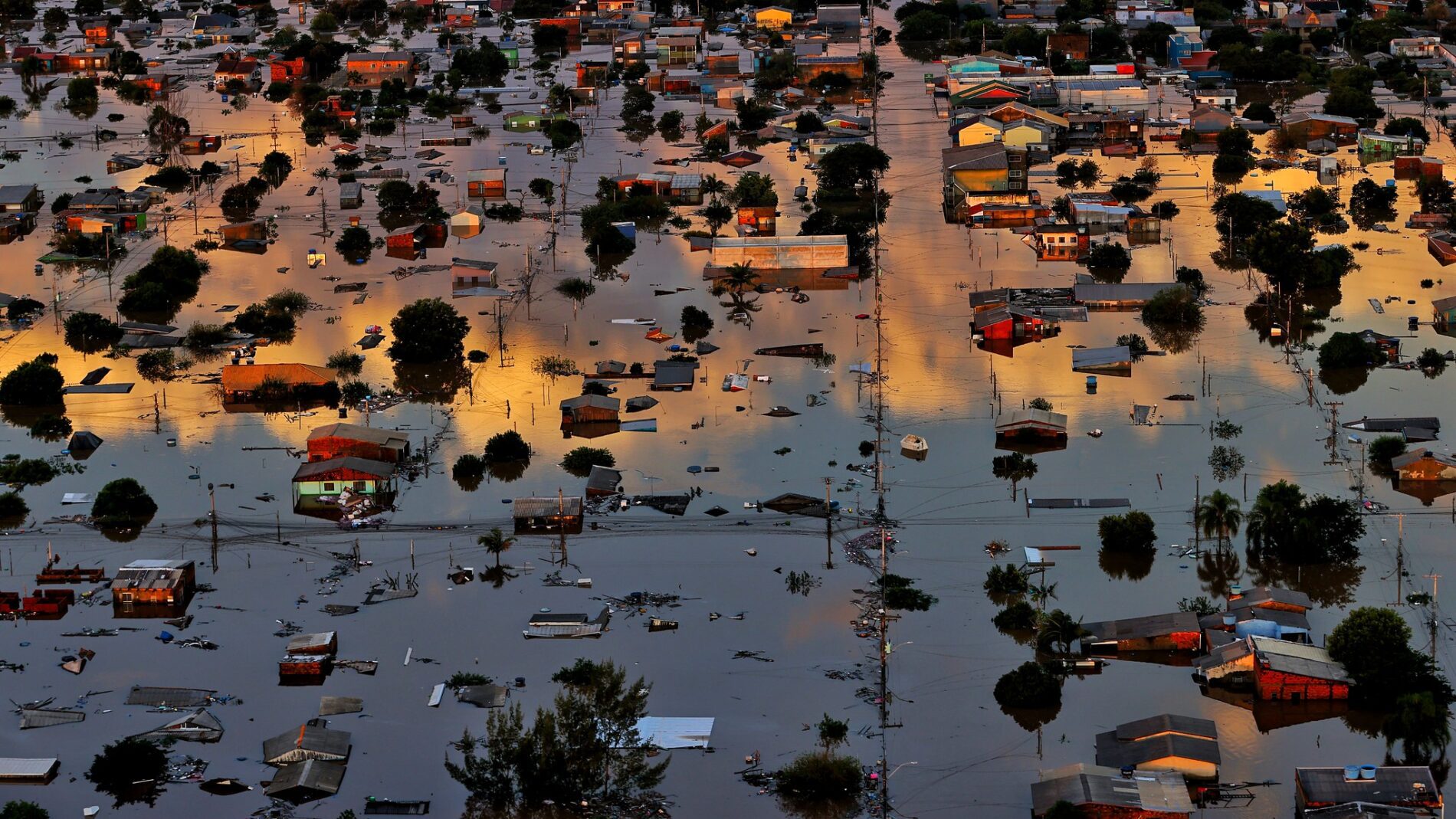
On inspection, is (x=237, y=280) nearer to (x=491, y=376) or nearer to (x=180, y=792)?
(x=491, y=376)

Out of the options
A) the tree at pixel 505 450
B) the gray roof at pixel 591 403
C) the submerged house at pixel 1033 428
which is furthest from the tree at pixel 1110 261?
the tree at pixel 505 450

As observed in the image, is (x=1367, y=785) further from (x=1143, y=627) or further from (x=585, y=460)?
(x=585, y=460)

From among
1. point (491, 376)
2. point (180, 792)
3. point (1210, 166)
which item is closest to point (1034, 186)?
point (1210, 166)

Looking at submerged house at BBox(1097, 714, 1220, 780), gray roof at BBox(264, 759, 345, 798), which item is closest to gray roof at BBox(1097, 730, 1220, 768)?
submerged house at BBox(1097, 714, 1220, 780)

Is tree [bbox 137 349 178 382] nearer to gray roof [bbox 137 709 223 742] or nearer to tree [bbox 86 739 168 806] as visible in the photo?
gray roof [bbox 137 709 223 742]

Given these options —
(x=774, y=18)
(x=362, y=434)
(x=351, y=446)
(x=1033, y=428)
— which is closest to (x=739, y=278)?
(x=1033, y=428)

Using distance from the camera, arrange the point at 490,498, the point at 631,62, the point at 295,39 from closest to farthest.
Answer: the point at 490,498, the point at 631,62, the point at 295,39
